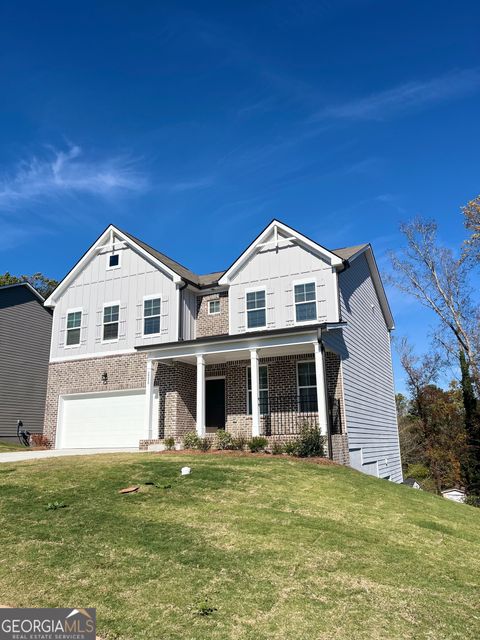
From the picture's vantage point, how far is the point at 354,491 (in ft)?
32.4

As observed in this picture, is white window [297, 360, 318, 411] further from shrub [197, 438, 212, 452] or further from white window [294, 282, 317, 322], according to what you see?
shrub [197, 438, 212, 452]

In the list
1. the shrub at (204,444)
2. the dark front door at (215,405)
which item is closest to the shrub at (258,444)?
the shrub at (204,444)

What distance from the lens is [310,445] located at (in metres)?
13.6

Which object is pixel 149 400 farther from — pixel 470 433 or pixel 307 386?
pixel 470 433

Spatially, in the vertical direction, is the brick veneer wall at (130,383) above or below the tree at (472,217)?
below

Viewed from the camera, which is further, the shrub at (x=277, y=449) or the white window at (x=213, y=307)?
Answer: the white window at (x=213, y=307)

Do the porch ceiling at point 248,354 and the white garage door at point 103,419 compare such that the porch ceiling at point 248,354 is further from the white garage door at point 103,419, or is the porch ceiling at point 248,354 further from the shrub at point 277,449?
the shrub at point 277,449

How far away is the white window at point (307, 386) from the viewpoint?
16.0 m

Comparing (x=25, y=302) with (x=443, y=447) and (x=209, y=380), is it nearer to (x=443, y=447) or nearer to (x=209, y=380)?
(x=209, y=380)

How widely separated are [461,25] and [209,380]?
14168 mm

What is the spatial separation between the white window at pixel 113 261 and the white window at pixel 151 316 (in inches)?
95.3

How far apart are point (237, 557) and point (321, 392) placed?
29.2ft
